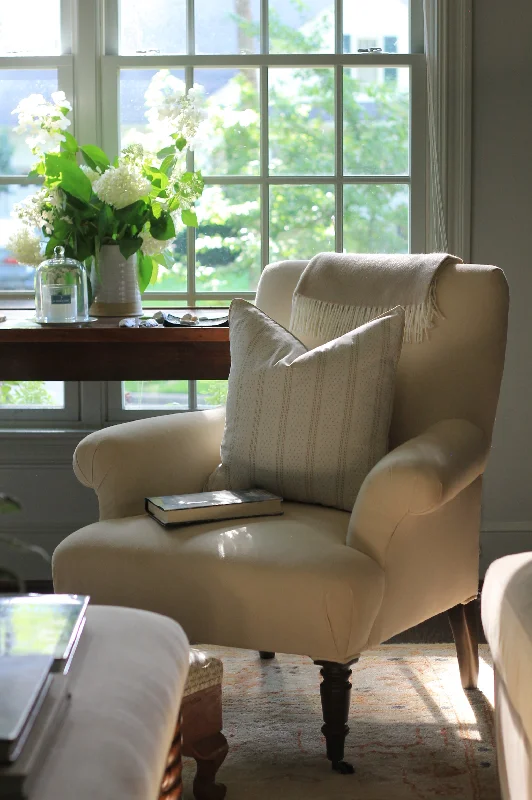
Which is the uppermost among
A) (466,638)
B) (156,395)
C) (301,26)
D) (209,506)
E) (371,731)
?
(301,26)

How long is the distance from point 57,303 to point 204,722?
1.30m

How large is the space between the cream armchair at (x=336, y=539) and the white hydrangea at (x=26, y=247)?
80 cm

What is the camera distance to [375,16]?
310cm

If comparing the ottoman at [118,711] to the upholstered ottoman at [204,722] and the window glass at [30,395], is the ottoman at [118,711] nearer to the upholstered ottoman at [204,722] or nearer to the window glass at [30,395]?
the upholstered ottoman at [204,722]

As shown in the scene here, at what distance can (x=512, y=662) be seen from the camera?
141 cm

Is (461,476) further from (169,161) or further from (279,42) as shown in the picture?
(279,42)

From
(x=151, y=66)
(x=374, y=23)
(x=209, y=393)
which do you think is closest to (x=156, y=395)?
(x=209, y=393)

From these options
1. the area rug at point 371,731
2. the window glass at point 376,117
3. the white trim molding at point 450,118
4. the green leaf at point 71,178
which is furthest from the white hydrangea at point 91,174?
the area rug at point 371,731

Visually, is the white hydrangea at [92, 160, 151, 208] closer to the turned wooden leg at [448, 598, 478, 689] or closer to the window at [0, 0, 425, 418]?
the window at [0, 0, 425, 418]

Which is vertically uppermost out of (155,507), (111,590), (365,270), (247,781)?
(365,270)

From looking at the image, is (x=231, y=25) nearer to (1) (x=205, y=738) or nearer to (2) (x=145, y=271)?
(2) (x=145, y=271)

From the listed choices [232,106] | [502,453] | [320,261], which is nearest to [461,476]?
[320,261]

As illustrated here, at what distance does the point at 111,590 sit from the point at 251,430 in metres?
0.47

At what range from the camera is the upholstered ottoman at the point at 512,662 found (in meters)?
1.35
